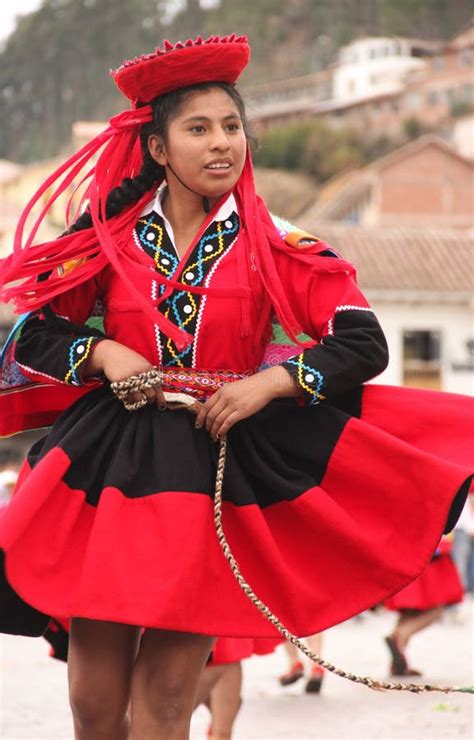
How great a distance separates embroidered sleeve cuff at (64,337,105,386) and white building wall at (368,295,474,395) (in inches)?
1670

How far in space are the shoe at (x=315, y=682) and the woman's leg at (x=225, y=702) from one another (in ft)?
12.0

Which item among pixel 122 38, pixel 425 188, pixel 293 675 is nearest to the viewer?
pixel 293 675

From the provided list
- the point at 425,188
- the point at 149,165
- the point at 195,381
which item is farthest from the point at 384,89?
the point at 195,381

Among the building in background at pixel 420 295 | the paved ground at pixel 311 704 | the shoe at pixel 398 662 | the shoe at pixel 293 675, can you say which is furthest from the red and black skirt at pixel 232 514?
the building in background at pixel 420 295

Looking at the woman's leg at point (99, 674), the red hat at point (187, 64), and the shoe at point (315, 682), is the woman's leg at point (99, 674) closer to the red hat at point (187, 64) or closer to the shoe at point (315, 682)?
the red hat at point (187, 64)

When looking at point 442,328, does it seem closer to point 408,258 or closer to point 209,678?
point 408,258

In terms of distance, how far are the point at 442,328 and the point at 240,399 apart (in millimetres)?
44876

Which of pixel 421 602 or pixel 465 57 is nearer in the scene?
pixel 421 602

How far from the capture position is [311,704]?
9.84m

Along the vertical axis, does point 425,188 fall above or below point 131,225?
above

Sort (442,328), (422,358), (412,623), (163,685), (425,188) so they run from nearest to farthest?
1. (163,685)
2. (412,623)
3. (442,328)
4. (422,358)
5. (425,188)

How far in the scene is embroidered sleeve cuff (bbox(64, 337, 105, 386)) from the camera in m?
4.28

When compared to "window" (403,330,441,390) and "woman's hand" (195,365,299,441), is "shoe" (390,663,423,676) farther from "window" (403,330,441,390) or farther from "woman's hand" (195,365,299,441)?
"window" (403,330,441,390)

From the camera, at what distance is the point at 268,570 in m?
4.10
